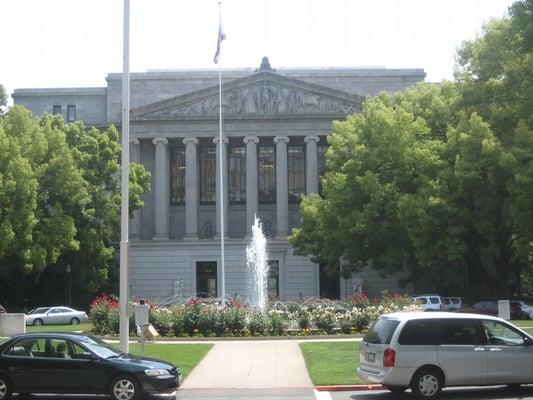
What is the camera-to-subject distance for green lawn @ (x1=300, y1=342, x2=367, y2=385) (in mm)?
18641

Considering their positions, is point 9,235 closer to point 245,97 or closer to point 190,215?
point 190,215

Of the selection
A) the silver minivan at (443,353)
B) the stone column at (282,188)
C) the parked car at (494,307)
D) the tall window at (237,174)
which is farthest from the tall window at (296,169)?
the silver minivan at (443,353)

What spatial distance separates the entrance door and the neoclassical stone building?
0.09 m

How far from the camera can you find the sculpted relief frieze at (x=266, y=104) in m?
68.0

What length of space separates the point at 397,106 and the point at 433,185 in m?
9.24

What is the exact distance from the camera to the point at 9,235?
46031 mm

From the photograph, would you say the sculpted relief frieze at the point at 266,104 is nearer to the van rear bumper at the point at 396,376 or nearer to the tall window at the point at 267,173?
the tall window at the point at 267,173

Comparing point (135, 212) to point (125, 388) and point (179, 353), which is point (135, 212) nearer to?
point (179, 353)

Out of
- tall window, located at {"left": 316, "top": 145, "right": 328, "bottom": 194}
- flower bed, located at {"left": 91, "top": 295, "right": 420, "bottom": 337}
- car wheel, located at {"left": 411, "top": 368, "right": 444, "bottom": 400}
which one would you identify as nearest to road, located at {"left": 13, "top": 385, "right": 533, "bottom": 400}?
car wheel, located at {"left": 411, "top": 368, "right": 444, "bottom": 400}

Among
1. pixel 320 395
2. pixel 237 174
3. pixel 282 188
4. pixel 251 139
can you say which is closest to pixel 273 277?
pixel 282 188

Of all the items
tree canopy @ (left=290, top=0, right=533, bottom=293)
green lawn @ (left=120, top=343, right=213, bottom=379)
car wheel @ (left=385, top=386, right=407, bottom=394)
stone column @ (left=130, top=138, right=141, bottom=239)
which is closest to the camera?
car wheel @ (left=385, top=386, right=407, bottom=394)

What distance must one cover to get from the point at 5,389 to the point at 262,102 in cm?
5413

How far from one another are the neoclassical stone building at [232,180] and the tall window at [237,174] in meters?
0.10

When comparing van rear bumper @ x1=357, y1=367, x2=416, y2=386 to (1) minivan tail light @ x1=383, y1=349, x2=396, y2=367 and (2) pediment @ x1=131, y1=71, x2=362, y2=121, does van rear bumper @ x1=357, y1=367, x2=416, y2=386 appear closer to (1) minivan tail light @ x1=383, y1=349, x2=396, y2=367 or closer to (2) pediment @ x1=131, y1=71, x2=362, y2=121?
(1) minivan tail light @ x1=383, y1=349, x2=396, y2=367
